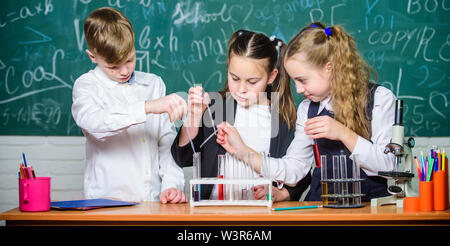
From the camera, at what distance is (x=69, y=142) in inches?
126

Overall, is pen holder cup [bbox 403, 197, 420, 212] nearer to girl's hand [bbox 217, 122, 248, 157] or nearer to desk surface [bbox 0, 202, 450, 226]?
desk surface [bbox 0, 202, 450, 226]

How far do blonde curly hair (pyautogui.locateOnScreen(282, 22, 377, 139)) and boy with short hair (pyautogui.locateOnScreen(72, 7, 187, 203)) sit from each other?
2.34 feet

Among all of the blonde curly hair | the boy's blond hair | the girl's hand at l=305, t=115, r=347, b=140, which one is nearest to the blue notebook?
the boy's blond hair

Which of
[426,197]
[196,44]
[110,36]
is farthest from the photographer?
[196,44]

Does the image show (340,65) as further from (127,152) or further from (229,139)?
(127,152)

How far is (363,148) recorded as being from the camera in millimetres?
1938

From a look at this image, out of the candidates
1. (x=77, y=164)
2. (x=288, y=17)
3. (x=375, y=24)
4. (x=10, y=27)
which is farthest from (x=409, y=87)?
(x=10, y=27)

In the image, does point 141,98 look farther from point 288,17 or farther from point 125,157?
point 288,17

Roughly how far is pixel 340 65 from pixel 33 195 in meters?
1.38

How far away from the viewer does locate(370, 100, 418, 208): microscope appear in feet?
5.78

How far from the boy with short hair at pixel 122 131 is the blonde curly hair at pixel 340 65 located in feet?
2.34

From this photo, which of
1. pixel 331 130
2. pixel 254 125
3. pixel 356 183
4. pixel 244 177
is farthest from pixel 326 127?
pixel 254 125

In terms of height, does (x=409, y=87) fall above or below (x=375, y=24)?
below
